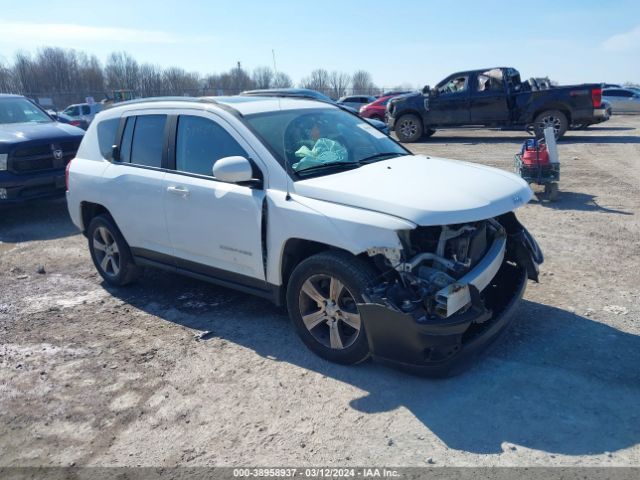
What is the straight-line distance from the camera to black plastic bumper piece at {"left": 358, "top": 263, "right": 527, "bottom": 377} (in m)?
3.37

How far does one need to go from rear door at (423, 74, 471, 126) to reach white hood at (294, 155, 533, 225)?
42.8ft

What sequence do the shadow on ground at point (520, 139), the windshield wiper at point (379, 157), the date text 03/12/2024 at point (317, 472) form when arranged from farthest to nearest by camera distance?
1. the shadow on ground at point (520, 139)
2. the windshield wiper at point (379, 157)
3. the date text 03/12/2024 at point (317, 472)

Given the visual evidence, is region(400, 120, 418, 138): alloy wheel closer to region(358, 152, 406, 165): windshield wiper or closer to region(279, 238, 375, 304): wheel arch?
region(358, 152, 406, 165): windshield wiper

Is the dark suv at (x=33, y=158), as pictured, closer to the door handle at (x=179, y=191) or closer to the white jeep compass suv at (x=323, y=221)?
the white jeep compass suv at (x=323, y=221)

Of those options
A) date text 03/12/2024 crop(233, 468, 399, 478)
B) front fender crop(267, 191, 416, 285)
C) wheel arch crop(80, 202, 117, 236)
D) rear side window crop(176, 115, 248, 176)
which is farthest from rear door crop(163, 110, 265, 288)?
date text 03/12/2024 crop(233, 468, 399, 478)

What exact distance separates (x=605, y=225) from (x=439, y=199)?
14.7 ft

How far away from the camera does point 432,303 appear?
11.3 feet

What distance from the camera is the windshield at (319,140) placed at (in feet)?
14.0

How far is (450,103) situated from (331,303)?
14381 millimetres

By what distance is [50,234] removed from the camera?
8.34 m

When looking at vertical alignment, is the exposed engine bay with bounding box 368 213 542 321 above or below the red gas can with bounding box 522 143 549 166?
below

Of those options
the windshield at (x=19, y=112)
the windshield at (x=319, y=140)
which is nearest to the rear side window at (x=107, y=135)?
the windshield at (x=319, y=140)

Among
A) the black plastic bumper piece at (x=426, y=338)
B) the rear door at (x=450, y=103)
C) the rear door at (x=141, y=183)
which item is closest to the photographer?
the black plastic bumper piece at (x=426, y=338)

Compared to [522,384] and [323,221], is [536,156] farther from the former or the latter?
[323,221]
